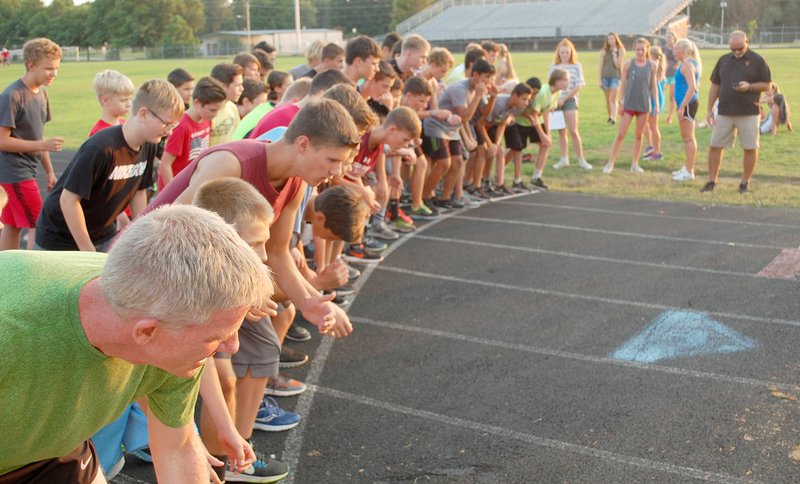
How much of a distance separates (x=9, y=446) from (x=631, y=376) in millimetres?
3961

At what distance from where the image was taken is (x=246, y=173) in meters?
3.77

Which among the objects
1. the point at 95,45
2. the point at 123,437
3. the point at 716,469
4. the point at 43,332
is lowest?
the point at 716,469

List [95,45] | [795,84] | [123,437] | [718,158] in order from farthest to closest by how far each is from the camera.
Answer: [95,45], [795,84], [718,158], [123,437]

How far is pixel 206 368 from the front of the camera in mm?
3172

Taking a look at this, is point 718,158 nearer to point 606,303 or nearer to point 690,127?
point 690,127

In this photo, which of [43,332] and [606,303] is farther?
[606,303]

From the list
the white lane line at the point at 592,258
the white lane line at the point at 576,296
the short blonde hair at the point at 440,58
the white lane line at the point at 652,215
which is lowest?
the white lane line at the point at 576,296

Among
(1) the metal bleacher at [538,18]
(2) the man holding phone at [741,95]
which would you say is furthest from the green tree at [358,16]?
(2) the man holding phone at [741,95]

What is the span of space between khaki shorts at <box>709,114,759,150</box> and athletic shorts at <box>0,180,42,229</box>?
27.6ft

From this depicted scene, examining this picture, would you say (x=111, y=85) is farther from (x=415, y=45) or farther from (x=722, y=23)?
(x=722, y=23)

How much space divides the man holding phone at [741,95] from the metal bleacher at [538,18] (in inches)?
2246

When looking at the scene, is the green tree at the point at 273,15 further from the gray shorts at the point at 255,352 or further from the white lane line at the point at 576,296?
the gray shorts at the point at 255,352

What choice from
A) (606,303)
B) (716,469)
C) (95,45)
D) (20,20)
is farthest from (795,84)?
(20,20)

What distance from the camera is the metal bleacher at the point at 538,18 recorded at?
221 ft
